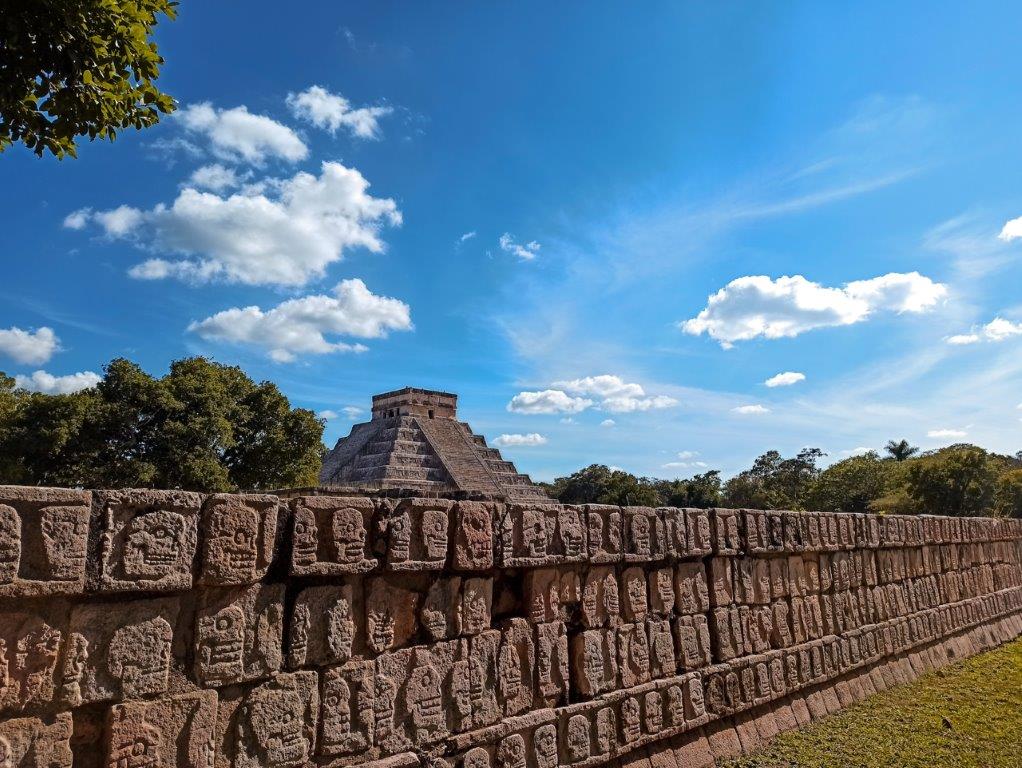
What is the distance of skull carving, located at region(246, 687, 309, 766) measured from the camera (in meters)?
2.88

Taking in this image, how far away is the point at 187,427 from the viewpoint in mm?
18594

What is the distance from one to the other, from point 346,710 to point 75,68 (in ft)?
13.8

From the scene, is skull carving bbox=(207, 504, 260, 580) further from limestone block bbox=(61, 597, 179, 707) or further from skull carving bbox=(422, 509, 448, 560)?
skull carving bbox=(422, 509, 448, 560)

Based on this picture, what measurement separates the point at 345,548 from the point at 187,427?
17212 mm

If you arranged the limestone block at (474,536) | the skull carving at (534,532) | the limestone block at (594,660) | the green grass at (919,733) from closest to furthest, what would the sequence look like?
the limestone block at (474,536), the skull carving at (534,532), the limestone block at (594,660), the green grass at (919,733)

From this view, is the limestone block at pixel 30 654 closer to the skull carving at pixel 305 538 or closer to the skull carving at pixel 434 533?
the skull carving at pixel 305 538

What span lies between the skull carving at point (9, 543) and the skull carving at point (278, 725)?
105 cm

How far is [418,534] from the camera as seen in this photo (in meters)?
3.53

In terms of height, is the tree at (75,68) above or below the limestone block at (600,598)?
above

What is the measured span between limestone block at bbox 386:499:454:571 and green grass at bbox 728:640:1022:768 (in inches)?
121

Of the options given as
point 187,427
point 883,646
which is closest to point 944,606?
point 883,646

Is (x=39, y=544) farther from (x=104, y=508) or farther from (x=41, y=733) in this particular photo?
(x=41, y=733)

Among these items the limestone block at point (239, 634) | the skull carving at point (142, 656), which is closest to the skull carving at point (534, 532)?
the limestone block at point (239, 634)

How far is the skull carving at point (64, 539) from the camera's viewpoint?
2.36 meters
